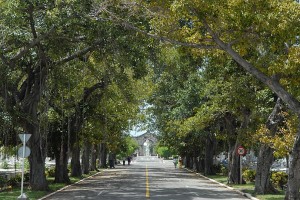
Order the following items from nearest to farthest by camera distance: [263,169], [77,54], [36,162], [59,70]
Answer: [77,54] → [263,169] → [59,70] → [36,162]

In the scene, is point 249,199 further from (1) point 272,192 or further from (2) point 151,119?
(2) point 151,119

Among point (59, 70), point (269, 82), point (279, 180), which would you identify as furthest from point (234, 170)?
point (269, 82)

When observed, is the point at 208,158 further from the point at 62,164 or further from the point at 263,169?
the point at 263,169

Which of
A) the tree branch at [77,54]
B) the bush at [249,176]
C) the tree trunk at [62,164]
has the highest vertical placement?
the tree branch at [77,54]

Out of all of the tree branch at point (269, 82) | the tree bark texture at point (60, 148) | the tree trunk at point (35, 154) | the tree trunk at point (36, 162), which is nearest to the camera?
the tree branch at point (269, 82)

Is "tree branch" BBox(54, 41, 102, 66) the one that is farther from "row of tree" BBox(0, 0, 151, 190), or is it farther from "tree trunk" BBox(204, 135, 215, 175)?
"tree trunk" BBox(204, 135, 215, 175)

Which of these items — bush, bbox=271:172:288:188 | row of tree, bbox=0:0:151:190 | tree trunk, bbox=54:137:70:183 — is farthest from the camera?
tree trunk, bbox=54:137:70:183

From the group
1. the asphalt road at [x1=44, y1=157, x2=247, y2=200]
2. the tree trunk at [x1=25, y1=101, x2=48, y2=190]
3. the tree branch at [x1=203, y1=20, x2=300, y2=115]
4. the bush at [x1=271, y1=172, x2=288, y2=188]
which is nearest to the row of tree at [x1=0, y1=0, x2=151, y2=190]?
the tree trunk at [x1=25, y1=101, x2=48, y2=190]

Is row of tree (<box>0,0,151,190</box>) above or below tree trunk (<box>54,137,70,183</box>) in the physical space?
above

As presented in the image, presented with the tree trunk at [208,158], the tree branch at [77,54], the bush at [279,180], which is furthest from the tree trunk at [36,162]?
the tree trunk at [208,158]

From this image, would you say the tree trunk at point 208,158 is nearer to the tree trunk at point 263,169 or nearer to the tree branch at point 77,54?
the tree trunk at point 263,169

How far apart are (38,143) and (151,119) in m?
24.0

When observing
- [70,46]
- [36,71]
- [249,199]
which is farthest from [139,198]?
[36,71]

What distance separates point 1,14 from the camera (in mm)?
17484
